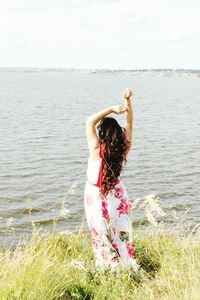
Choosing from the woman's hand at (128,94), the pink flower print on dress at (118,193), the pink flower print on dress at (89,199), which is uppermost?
the woman's hand at (128,94)

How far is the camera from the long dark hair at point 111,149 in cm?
572

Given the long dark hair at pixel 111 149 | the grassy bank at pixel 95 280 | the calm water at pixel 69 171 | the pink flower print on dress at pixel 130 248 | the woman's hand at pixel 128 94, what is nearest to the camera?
the grassy bank at pixel 95 280

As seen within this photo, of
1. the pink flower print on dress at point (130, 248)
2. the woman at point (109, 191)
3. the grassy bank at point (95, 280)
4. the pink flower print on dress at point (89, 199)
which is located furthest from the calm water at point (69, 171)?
the grassy bank at point (95, 280)

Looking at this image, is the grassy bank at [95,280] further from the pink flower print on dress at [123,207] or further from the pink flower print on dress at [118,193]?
the pink flower print on dress at [118,193]

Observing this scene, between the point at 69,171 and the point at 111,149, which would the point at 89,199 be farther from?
the point at 69,171

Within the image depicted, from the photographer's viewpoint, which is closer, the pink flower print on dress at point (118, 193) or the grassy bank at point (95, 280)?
the grassy bank at point (95, 280)

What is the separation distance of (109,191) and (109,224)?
1.25 feet

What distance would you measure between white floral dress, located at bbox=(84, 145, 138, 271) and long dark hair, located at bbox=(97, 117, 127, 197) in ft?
0.33

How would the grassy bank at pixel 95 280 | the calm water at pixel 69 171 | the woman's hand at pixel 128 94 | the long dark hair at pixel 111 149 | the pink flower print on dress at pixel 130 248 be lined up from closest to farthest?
1. the grassy bank at pixel 95 280
2. the long dark hair at pixel 111 149
3. the woman's hand at pixel 128 94
4. the pink flower print on dress at pixel 130 248
5. the calm water at pixel 69 171

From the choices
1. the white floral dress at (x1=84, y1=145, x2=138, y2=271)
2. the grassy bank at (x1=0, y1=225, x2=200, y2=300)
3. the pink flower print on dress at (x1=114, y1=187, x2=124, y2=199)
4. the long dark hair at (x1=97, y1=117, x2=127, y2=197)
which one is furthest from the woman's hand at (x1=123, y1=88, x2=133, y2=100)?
the grassy bank at (x1=0, y1=225, x2=200, y2=300)

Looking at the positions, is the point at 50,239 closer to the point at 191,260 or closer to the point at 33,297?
the point at 191,260

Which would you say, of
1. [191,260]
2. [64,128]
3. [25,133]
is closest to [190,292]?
[191,260]

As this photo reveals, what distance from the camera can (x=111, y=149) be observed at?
5770mm

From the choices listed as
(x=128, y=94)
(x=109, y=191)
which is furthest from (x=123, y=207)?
(x=128, y=94)
